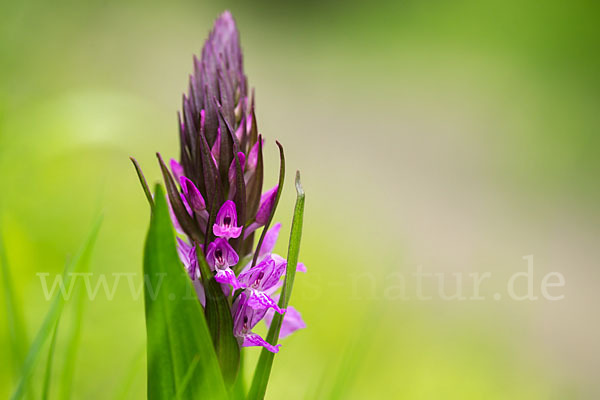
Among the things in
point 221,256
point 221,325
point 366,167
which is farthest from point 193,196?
point 366,167

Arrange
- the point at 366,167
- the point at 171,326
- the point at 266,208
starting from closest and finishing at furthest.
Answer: the point at 171,326, the point at 266,208, the point at 366,167

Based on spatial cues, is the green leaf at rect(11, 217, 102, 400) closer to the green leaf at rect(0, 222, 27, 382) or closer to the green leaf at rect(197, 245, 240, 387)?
the green leaf at rect(0, 222, 27, 382)

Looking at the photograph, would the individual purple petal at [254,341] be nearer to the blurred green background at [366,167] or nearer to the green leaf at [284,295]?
the green leaf at [284,295]

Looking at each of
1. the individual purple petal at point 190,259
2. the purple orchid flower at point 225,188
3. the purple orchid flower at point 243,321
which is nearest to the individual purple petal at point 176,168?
the purple orchid flower at point 225,188

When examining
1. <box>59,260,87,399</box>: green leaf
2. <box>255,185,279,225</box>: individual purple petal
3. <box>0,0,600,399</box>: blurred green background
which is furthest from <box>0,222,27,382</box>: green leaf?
<box>255,185,279,225</box>: individual purple petal

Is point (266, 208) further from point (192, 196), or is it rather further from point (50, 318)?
point (50, 318)

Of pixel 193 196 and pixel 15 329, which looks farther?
pixel 15 329

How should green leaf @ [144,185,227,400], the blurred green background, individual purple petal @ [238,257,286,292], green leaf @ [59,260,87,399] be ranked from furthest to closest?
the blurred green background
green leaf @ [59,260,87,399]
individual purple petal @ [238,257,286,292]
green leaf @ [144,185,227,400]
